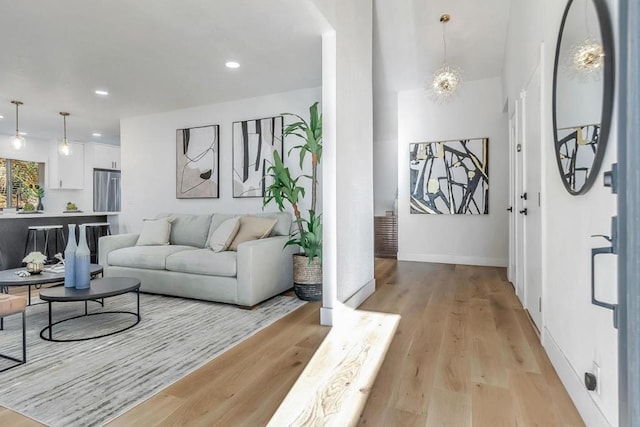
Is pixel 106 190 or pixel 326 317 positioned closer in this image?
pixel 326 317

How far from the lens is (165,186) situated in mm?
5535

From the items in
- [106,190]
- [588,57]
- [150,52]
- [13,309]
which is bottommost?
[13,309]

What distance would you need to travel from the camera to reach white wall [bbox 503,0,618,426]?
1.28m

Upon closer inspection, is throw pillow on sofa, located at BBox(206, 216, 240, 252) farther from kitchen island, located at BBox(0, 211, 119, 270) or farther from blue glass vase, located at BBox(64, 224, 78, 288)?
Answer: kitchen island, located at BBox(0, 211, 119, 270)

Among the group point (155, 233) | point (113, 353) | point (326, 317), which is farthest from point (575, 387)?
point (155, 233)

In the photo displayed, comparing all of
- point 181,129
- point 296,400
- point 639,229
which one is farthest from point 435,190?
point 639,229

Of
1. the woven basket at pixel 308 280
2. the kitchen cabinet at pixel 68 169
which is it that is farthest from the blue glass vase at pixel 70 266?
the kitchen cabinet at pixel 68 169

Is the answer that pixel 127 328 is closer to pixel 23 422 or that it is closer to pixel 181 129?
pixel 23 422

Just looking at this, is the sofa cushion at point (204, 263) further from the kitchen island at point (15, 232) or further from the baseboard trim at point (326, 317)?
the kitchen island at point (15, 232)

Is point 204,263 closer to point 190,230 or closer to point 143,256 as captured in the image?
point 143,256

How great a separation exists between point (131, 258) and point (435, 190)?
439 cm

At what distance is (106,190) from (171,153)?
3481 millimetres

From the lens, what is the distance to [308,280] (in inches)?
136

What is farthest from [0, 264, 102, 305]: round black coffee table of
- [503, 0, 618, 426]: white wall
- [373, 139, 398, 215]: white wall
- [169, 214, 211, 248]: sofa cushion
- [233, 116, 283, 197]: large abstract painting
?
[373, 139, 398, 215]: white wall
